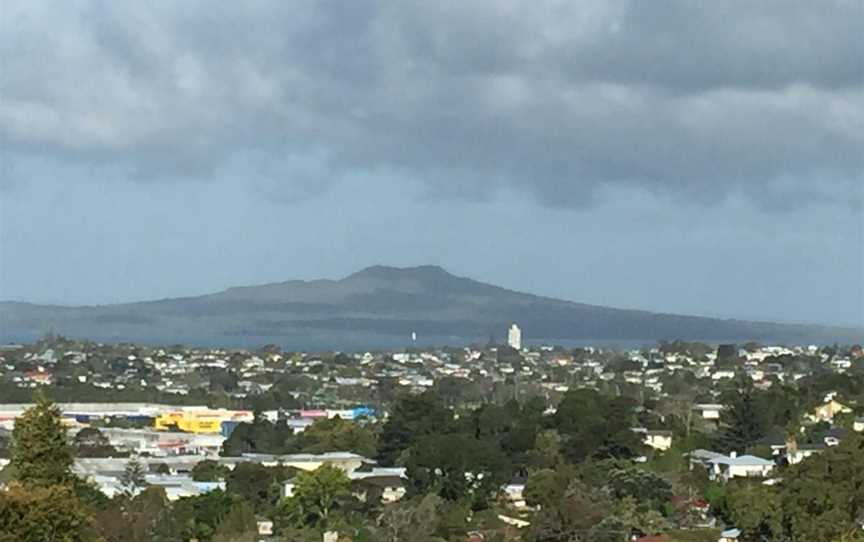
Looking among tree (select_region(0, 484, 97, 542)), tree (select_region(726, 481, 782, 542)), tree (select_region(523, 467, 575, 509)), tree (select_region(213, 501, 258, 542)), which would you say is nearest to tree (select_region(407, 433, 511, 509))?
tree (select_region(523, 467, 575, 509))

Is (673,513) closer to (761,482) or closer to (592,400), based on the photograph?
(761,482)

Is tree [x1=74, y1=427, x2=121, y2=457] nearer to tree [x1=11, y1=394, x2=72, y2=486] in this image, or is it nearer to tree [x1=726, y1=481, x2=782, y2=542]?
tree [x1=726, y1=481, x2=782, y2=542]

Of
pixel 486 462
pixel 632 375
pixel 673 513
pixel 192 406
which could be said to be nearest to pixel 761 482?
pixel 673 513

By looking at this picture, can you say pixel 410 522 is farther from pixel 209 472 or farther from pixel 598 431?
pixel 209 472

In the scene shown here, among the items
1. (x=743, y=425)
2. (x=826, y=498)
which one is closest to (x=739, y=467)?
(x=743, y=425)

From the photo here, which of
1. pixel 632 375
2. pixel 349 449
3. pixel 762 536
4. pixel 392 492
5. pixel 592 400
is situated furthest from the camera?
pixel 632 375
